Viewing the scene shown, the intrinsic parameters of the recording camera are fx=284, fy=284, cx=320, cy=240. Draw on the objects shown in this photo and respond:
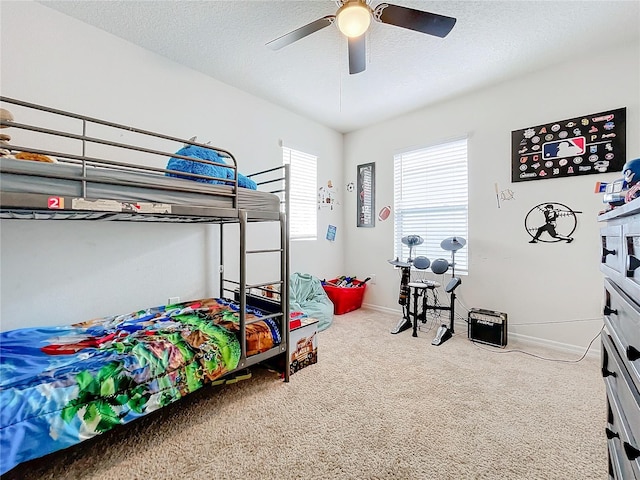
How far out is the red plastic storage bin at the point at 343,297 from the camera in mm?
3760

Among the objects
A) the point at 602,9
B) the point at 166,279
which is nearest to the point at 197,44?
the point at 166,279

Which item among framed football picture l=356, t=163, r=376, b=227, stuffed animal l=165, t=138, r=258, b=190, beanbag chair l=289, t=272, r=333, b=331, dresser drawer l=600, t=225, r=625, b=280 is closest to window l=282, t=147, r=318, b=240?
beanbag chair l=289, t=272, r=333, b=331

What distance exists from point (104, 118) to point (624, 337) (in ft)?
10.3

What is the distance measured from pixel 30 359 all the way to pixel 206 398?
95cm

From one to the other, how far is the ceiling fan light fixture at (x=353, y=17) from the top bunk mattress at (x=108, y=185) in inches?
45.9

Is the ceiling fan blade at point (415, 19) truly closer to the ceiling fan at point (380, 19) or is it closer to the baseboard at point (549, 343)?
the ceiling fan at point (380, 19)

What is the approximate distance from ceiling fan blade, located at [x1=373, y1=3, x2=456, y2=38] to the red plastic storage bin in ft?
9.34

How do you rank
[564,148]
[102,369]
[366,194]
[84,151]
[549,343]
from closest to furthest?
[102,369] < [84,151] < [564,148] < [549,343] < [366,194]

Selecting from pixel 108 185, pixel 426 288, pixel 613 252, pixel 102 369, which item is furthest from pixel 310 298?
pixel 613 252

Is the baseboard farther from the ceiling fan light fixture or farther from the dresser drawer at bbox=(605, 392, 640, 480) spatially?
the ceiling fan light fixture

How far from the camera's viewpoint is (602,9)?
1953 millimetres

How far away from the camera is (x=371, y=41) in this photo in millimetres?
2279

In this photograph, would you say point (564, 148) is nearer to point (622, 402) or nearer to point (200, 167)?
point (622, 402)

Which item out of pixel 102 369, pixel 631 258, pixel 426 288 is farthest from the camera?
pixel 426 288
